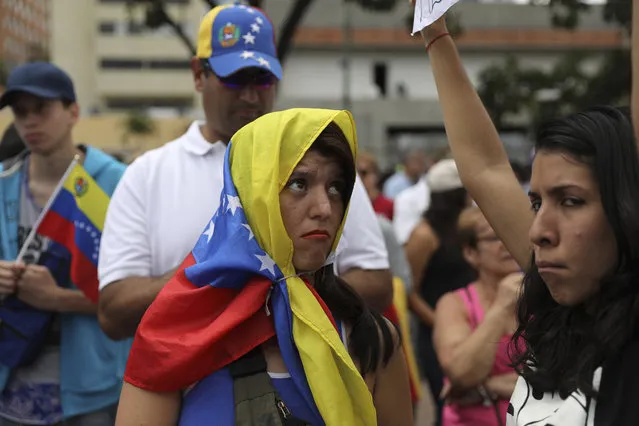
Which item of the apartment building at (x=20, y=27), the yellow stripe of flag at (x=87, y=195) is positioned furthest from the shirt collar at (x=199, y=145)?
the apartment building at (x=20, y=27)

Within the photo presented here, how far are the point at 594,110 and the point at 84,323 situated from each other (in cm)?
265

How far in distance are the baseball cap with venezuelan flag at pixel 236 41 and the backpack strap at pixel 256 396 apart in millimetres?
1374

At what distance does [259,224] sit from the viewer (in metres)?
2.51

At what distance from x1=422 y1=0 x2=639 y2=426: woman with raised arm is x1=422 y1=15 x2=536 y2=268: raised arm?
0.27m

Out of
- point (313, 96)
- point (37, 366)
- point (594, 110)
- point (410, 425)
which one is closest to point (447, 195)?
point (37, 366)

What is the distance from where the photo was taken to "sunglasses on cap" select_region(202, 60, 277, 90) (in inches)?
143

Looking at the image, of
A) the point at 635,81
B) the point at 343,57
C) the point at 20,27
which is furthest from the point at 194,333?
the point at 20,27

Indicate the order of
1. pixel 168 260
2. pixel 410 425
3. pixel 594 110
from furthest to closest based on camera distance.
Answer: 1. pixel 168 260
2. pixel 410 425
3. pixel 594 110

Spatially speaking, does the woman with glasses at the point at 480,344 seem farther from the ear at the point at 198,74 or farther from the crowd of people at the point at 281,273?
the ear at the point at 198,74

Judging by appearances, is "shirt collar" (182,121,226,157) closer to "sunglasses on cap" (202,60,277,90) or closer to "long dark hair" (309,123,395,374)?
"sunglasses on cap" (202,60,277,90)

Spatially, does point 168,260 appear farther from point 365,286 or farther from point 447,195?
point 447,195

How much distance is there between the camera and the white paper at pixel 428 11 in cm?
255

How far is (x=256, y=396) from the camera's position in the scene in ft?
8.14

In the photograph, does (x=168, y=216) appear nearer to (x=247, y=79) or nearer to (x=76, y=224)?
(x=247, y=79)
